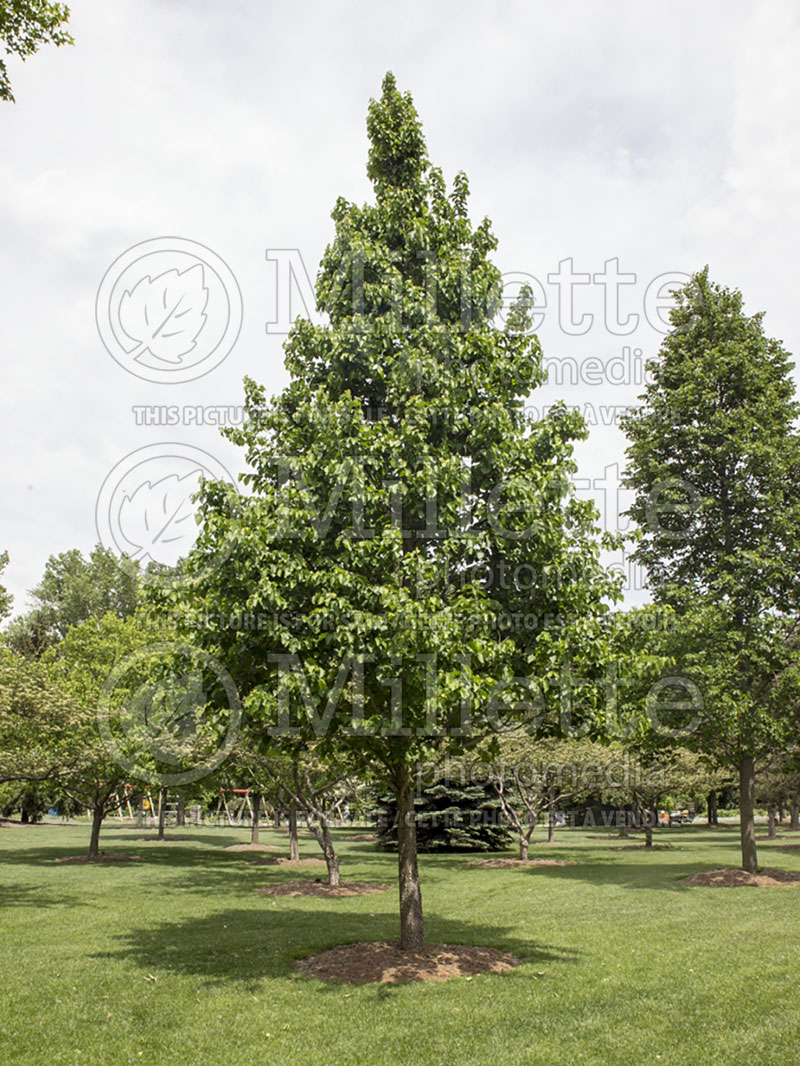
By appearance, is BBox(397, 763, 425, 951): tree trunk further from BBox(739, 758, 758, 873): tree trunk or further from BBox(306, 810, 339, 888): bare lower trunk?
BBox(739, 758, 758, 873): tree trunk

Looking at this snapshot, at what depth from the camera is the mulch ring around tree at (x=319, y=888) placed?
21.8 meters

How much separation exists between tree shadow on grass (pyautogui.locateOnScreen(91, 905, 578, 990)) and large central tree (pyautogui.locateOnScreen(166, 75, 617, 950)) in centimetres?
221

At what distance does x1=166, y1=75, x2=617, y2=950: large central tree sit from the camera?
31.9 feet

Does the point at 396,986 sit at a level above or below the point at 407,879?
below

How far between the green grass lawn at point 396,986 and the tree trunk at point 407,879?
1505 millimetres

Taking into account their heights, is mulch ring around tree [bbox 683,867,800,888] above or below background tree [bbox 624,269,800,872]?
below

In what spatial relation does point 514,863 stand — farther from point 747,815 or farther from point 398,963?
point 398,963

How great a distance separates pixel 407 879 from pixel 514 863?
872 inches

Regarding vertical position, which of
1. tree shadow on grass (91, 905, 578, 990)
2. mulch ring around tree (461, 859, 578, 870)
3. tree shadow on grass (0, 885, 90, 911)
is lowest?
mulch ring around tree (461, 859, 578, 870)

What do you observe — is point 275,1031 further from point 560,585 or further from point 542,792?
point 542,792

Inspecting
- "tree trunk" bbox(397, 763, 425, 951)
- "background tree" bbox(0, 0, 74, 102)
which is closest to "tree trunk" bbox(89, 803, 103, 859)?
"tree trunk" bbox(397, 763, 425, 951)

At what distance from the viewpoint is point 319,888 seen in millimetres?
22250

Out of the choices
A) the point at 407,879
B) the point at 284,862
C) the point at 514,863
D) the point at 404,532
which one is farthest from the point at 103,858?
the point at 404,532

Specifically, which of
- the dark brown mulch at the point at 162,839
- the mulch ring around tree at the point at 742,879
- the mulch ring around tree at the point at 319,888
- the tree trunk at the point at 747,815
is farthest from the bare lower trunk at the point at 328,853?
the dark brown mulch at the point at 162,839
